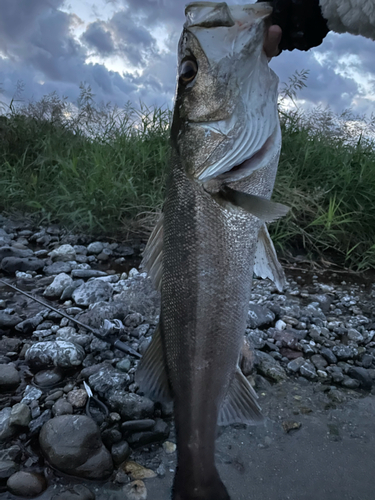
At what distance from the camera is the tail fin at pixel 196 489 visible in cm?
175

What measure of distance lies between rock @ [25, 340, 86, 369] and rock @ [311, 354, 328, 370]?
1.75m

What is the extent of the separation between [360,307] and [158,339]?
3.14m

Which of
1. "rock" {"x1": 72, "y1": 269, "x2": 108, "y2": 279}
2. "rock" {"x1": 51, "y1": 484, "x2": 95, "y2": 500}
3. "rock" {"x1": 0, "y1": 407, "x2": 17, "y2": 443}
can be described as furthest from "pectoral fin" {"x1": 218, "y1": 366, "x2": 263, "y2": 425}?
"rock" {"x1": 72, "y1": 269, "x2": 108, "y2": 279}

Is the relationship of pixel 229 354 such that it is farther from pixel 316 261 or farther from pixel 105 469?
pixel 316 261

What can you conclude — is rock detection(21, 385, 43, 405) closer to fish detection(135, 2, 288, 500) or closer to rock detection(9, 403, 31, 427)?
rock detection(9, 403, 31, 427)

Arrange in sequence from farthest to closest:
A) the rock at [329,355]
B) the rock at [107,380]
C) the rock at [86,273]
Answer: the rock at [86,273], the rock at [329,355], the rock at [107,380]

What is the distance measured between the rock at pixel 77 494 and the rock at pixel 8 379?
87 cm

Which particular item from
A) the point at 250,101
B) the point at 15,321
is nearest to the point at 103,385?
the point at 15,321

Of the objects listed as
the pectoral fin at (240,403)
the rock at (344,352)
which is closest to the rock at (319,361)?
the rock at (344,352)

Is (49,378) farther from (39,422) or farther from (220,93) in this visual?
(220,93)

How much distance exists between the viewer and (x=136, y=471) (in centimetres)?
208

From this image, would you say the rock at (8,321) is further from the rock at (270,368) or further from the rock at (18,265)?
the rock at (270,368)

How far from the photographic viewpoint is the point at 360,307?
434 cm

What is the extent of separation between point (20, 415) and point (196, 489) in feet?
3.62
